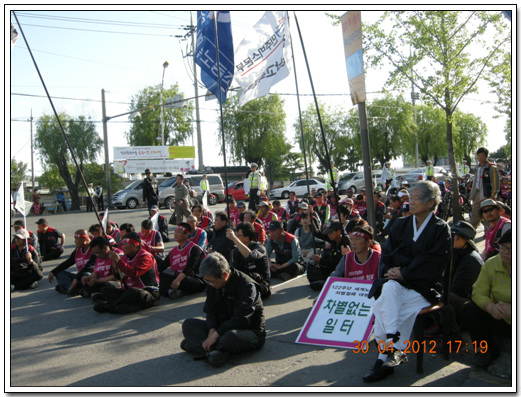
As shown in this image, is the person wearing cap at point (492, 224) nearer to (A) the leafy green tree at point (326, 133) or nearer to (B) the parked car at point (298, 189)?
(B) the parked car at point (298, 189)

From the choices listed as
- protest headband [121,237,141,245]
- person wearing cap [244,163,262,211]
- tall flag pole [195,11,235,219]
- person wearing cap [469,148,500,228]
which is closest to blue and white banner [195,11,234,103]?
tall flag pole [195,11,235,219]

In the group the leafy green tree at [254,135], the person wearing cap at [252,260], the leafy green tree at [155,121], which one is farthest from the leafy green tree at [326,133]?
the person wearing cap at [252,260]

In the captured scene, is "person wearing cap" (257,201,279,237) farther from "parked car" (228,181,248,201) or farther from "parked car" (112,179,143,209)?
"parked car" (228,181,248,201)

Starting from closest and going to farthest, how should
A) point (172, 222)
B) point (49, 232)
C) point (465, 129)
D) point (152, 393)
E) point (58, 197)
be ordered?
point (152, 393)
point (49, 232)
point (172, 222)
point (58, 197)
point (465, 129)

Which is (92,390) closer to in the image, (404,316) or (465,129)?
(404,316)

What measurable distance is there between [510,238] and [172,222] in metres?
14.8

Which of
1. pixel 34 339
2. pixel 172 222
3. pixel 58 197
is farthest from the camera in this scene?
pixel 58 197

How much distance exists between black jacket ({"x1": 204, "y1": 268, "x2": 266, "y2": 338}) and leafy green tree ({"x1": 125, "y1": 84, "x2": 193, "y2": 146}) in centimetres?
4849

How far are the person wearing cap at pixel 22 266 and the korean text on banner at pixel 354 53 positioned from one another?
6.87 m

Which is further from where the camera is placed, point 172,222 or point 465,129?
point 465,129

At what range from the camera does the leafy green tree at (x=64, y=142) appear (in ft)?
139

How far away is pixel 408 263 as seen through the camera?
Answer: 440 cm

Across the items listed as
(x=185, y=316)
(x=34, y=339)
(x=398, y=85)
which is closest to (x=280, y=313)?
(x=185, y=316)

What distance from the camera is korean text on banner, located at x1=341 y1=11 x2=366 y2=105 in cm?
764
